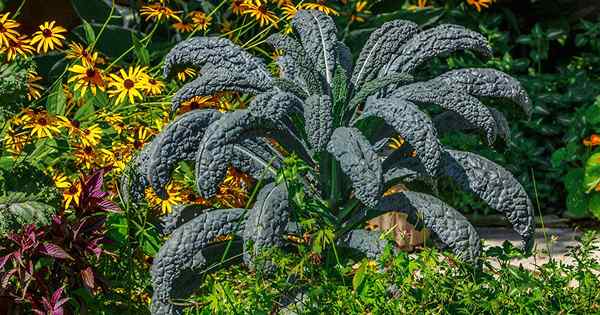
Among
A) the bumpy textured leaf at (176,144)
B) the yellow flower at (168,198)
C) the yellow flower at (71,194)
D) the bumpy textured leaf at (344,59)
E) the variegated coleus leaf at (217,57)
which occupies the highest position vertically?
the variegated coleus leaf at (217,57)

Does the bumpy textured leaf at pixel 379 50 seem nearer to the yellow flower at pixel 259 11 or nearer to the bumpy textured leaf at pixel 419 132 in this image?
the bumpy textured leaf at pixel 419 132

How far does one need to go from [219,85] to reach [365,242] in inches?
26.2

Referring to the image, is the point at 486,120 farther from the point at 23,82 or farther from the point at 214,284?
the point at 23,82

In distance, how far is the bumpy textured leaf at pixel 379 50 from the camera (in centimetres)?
355

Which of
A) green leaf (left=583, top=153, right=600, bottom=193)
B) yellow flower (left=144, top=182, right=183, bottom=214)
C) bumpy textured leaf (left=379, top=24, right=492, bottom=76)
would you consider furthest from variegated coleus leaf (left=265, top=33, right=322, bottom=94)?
green leaf (left=583, top=153, right=600, bottom=193)

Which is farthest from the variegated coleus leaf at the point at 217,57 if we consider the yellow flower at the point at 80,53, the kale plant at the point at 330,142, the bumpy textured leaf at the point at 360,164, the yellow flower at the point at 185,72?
the yellow flower at the point at 185,72

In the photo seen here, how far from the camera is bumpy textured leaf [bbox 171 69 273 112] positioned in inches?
131

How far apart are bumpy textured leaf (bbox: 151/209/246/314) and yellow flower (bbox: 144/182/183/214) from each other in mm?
444

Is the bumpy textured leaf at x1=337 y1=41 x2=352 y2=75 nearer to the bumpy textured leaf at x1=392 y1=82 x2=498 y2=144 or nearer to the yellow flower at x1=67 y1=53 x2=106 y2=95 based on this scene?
the bumpy textured leaf at x1=392 y1=82 x2=498 y2=144

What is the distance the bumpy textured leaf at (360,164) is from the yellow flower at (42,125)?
47.7 inches

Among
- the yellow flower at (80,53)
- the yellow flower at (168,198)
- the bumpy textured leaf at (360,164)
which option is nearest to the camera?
the bumpy textured leaf at (360,164)

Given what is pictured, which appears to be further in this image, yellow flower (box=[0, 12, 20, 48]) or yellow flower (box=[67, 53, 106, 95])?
yellow flower (box=[67, 53, 106, 95])

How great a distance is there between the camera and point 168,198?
12.6ft

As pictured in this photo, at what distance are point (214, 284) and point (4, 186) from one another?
95 cm
